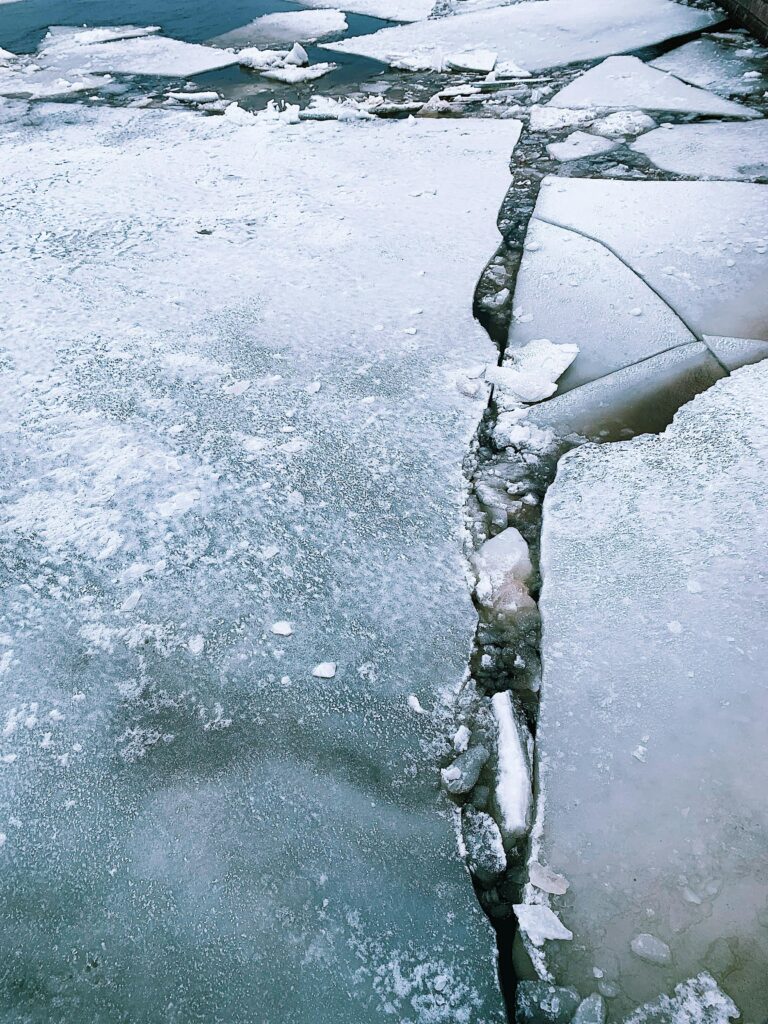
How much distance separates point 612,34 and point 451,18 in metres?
1.28

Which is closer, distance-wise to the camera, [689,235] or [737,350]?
[737,350]

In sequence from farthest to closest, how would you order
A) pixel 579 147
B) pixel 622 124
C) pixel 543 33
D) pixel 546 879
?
pixel 543 33 < pixel 622 124 < pixel 579 147 < pixel 546 879

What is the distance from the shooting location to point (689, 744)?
3.30ft

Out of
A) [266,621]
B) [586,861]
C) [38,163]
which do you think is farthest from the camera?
[38,163]

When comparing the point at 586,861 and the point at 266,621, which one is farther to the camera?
the point at 266,621

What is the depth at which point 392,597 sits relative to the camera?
1.26 meters

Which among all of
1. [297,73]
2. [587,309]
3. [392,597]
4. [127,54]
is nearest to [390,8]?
[297,73]

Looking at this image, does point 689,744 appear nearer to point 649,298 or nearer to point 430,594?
point 430,594

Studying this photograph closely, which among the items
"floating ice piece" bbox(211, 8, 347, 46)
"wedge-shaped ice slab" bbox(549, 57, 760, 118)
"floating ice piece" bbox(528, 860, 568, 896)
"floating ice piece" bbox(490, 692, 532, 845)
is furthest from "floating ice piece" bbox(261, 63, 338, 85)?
"floating ice piece" bbox(528, 860, 568, 896)

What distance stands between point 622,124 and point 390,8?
10.3 feet

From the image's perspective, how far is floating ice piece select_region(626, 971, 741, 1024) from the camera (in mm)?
780

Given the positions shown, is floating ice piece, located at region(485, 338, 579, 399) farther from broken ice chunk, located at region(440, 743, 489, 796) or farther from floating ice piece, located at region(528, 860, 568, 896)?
floating ice piece, located at region(528, 860, 568, 896)

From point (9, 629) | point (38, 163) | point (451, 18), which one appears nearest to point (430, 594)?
point (9, 629)

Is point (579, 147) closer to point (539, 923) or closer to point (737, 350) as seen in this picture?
point (737, 350)
